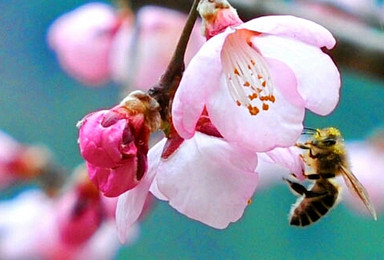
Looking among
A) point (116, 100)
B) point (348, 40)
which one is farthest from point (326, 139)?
point (116, 100)

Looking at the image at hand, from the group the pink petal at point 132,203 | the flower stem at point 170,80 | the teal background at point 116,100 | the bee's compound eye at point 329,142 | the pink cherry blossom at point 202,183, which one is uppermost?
the flower stem at point 170,80

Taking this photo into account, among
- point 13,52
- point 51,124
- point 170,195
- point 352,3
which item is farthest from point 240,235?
point 170,195

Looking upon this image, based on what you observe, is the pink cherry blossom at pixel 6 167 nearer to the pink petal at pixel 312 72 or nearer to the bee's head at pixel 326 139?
the bee's head at pixel 326 139

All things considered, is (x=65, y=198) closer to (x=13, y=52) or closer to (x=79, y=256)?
(x=79, y=256)

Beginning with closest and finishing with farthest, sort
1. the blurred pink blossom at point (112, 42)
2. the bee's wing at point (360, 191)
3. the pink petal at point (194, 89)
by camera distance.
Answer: the pink petal at point (194, 89), the bee's wing at point (360, 191), the blurred pink blossom at point (112, 42)

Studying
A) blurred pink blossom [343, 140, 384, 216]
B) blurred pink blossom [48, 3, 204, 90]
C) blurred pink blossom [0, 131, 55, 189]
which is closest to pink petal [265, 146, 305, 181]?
blurred pink blossom [48, 3, 204, 90]

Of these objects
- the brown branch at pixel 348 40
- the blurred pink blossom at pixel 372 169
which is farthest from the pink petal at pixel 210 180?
the blurred pink blossom at pixel 372 169
